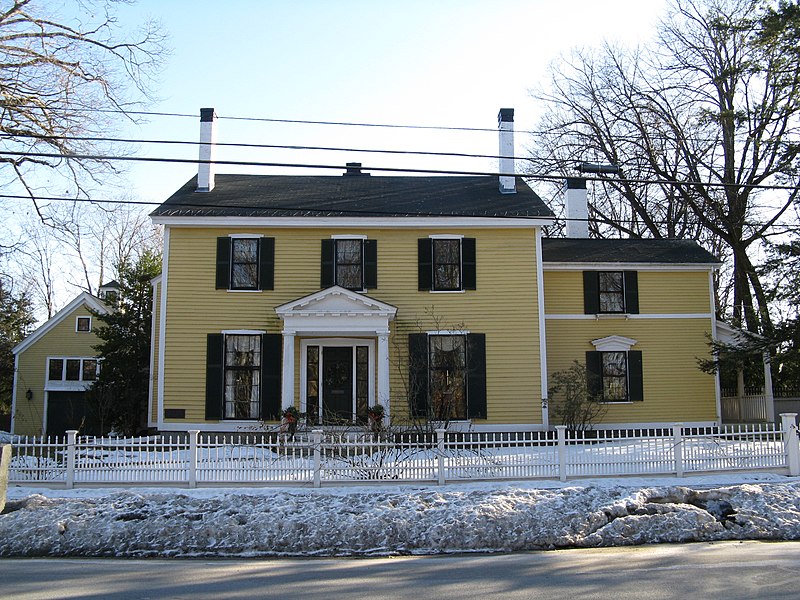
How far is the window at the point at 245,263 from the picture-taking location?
19625 millimetres

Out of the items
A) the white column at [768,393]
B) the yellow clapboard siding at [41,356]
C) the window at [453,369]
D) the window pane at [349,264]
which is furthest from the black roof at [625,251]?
the yellow clapboard siding at [41,356]

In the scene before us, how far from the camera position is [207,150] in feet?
72.4

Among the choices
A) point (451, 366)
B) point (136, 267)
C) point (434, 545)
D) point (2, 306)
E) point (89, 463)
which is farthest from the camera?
point (2, 306)

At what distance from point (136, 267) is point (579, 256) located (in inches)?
536

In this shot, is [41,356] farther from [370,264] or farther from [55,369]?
[370,264]

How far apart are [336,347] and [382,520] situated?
31.2 ft

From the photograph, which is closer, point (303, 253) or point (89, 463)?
point (89, 463)

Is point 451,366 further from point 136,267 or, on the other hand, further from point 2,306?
point 2,306

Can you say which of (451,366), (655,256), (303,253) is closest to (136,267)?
(303,253)

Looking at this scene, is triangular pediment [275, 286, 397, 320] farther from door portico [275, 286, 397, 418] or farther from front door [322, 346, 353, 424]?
A: front door [322, 346, 353, 424]

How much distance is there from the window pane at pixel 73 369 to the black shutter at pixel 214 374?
49.0ft

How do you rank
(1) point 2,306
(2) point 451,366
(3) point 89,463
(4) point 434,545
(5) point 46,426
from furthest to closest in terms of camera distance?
(1) point 2,306 → (5) point 46,426 → (2) point 451,366 → (3) point 89,463 → (4) point 434,545

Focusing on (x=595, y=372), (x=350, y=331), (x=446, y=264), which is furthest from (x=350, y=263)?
(x=595, y=372)

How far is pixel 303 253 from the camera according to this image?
19875 millimetres
